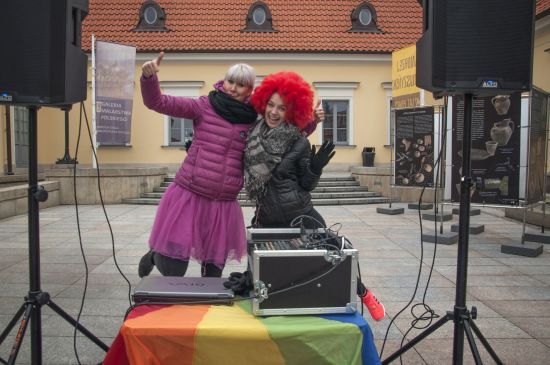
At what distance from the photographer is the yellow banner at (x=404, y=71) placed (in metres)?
10.2

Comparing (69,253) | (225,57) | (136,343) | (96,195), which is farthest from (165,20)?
(136,343)

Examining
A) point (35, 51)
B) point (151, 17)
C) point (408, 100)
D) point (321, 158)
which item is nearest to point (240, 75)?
point (321, 158)

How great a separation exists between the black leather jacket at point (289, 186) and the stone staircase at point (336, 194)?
8.55 meters

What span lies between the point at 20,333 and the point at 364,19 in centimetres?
1729

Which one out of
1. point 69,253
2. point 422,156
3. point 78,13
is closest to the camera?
point 78,13

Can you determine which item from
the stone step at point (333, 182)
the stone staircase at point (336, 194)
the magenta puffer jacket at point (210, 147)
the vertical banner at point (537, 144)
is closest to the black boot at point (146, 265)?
the magenta puffer jacket at point (210, 147)

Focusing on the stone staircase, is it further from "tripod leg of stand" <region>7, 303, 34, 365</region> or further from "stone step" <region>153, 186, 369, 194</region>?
"tripod leg of stand" <region>7, 303, 34, 365</region>

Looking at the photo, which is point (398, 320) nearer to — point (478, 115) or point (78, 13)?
point (78, 13)

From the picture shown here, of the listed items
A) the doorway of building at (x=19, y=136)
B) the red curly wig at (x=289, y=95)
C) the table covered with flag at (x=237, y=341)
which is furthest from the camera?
the doorway of building at (x=19, y=136)

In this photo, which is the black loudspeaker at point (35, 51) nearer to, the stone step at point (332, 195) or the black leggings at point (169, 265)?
the black leggings at point (169, 265)

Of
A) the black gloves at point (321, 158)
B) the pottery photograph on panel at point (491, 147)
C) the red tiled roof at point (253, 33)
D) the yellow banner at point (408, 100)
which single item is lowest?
the black gloves at point (321, 158)

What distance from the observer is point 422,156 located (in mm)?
9305

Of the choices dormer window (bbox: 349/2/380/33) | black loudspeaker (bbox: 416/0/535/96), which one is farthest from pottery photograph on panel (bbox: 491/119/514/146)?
dormer window (bbox: 349/2/380/33)

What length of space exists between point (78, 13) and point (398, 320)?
9.81 ft
